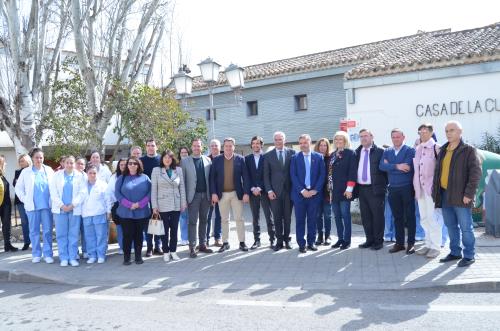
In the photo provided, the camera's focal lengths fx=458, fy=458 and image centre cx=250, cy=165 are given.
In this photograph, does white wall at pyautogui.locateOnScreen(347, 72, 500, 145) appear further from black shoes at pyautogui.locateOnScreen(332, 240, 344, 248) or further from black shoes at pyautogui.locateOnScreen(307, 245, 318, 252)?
black shoes at pyautogui.locateOnScreen(307, 245, 318, 252)

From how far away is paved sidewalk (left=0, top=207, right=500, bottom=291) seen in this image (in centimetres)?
581

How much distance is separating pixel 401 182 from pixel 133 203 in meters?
4.21

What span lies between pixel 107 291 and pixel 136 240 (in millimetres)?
1418

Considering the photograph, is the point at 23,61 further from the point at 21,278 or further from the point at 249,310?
the point at 249,310

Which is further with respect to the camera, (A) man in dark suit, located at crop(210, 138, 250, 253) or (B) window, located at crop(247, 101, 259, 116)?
(B) window, located at crop(247, 101, 259, 116)

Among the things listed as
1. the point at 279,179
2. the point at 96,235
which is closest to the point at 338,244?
the point at 279,179

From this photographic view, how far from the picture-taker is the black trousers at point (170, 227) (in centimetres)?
748

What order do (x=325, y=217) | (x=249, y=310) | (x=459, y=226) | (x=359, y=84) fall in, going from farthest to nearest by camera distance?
(x=359, y=84), (x=325, y=217), (x=459, y=226), (x=249, y=310)

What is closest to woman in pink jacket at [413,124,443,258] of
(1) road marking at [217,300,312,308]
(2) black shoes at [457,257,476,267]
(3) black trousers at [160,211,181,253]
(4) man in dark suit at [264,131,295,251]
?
(2) black shoes at [457,257,476,267]

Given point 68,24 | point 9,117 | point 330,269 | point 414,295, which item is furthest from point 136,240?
point 68,24

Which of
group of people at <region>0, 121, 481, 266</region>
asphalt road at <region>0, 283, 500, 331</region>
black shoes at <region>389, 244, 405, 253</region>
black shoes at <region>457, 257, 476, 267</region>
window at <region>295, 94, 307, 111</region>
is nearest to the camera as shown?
asphalt road at <region>0, 283, 500, 331</region>

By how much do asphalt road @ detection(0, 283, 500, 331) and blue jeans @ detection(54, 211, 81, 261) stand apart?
1.45 metres

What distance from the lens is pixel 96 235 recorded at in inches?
302

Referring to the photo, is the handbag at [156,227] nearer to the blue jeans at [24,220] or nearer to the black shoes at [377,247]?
the blue jeans at [24,220]
